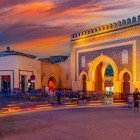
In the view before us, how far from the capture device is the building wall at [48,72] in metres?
37.1

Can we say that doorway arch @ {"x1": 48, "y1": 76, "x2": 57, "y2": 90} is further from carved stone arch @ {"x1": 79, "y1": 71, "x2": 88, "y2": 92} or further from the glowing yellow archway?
the glowing yellow archway

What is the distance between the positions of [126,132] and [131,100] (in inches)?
392

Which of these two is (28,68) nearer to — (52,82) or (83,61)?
(52,82)

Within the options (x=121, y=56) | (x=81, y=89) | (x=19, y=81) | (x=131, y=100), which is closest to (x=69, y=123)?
(x=131, y=100)

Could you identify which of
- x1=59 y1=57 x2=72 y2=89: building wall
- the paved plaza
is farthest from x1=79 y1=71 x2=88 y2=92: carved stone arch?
the paved plaza

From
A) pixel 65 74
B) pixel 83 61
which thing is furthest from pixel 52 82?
pixel 83 61

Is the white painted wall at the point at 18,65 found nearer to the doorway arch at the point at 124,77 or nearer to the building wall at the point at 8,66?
the building wall at the point at 8,66

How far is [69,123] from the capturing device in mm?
13586

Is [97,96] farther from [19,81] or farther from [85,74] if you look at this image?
[19,81]

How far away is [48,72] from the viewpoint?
37406mm

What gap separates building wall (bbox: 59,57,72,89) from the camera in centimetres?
3541

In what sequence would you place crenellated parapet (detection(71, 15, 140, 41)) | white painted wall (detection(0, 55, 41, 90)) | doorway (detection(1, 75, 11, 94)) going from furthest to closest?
doorway (detection(1, 75, 11, 94))
white painted wall (detection(0, 55, 41, 90))
crenellated parapet (detection(71, 15, 140, 41))

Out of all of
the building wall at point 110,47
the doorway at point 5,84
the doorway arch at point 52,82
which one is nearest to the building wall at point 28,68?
the doorway at point 5,84

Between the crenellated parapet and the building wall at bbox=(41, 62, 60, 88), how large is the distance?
17.5 feet
